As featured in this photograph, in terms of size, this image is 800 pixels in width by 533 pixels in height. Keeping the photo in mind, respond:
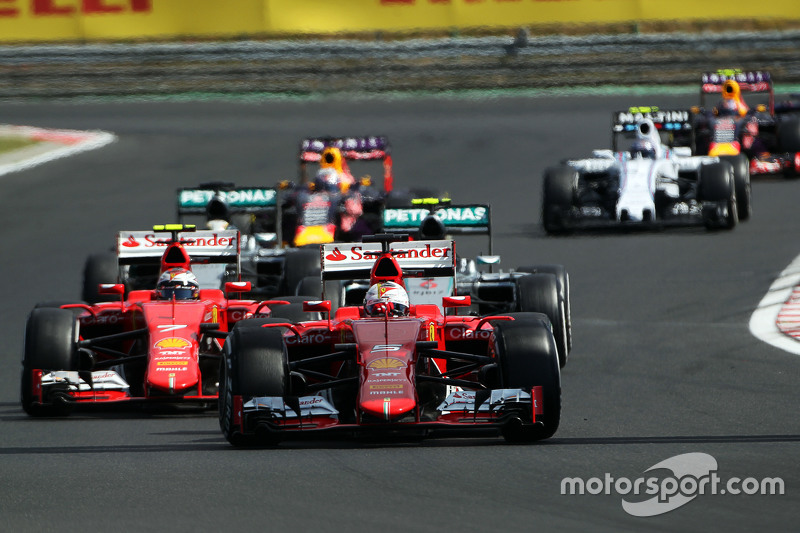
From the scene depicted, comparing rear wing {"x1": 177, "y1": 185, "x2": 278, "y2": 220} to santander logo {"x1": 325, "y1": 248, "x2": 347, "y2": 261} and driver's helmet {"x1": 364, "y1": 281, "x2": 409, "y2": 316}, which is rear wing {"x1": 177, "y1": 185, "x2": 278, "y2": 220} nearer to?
santander logo {"x1": 325, "y1": 248, "x2": 347, "y2": 261}

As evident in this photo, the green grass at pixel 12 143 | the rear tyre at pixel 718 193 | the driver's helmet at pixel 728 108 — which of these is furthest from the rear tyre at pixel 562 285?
the green grass at pixel 12 143

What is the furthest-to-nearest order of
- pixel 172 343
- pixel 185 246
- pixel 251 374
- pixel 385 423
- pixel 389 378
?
1. pixel 185 246
2. pixel 172 343
3. pixel 251 374
4. pixel 389 378
5. pixel 385 423

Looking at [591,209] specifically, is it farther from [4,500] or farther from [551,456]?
[4,500]

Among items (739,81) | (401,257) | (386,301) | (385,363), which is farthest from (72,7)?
(385,363)

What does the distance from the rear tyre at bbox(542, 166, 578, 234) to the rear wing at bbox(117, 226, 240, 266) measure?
26.8 ft

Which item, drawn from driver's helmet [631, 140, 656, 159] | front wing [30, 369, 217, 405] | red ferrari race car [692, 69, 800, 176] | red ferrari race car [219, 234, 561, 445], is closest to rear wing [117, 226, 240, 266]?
front wing [30, 369, 217, 405]

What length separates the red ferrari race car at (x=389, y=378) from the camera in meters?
11.2

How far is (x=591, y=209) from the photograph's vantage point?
24203 millimetres

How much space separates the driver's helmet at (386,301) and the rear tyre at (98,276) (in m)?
6.65

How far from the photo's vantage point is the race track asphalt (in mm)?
8578

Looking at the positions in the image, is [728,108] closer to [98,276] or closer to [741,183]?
[741,183]

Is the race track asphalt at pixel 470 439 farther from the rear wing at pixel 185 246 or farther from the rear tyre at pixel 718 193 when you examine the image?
the rear wing at pixel 185 246

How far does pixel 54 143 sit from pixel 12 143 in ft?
2.81

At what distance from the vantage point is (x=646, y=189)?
23766 mm
